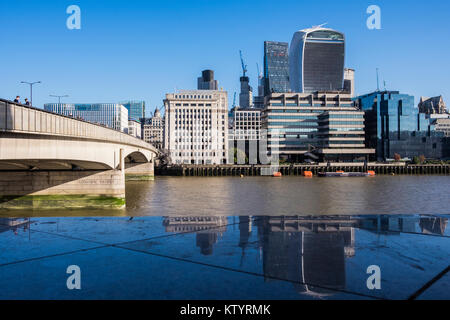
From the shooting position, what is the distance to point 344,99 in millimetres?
154625

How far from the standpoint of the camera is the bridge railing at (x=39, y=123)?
18344 millimetres

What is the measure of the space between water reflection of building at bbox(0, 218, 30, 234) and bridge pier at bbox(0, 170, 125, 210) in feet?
87.6

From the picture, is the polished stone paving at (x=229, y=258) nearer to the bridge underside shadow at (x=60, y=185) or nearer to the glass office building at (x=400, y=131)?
the bridge underside shadow at (x=60, y=185)

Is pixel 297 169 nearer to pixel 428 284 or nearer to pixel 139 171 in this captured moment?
pixel 139 171

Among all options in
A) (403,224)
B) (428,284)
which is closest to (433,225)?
(403,224)

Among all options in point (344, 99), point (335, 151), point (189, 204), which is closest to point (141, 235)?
point (189, 204)

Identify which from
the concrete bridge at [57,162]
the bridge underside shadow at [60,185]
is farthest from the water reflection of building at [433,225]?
the bridge underside shadow at [60,185]

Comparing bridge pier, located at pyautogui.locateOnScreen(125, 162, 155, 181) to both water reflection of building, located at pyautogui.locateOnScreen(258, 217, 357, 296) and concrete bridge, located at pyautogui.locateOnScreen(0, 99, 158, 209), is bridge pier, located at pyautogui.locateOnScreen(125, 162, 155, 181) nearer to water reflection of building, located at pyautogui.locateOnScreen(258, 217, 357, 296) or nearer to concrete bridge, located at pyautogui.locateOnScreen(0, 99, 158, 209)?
concrete bridge, located at pyautogui.locateOnScreen(0, 99, 158, 209)

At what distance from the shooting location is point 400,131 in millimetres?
153500

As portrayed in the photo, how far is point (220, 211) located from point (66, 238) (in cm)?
2737

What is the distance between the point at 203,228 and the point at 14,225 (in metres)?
3.63

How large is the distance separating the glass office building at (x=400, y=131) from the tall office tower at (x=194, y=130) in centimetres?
A: 6145

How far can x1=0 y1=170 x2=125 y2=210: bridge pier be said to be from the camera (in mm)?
31858
